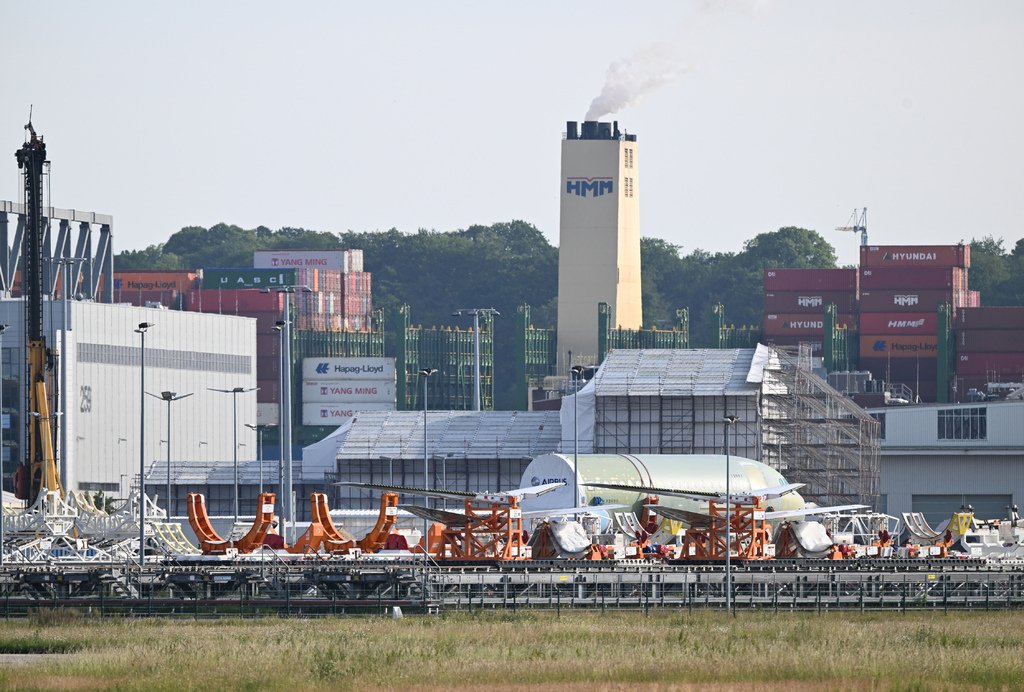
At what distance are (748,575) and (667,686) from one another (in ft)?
98.4

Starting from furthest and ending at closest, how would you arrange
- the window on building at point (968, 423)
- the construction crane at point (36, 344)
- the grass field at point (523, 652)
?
the window on building at point (968, 423)
the construction crane at point (36, 344)
the grass field at point (523, 652)

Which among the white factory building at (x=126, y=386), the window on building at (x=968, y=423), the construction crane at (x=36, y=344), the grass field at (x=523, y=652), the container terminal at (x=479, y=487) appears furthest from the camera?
the white factory building at (x=126, y=386)

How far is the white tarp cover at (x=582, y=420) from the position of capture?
154375mm

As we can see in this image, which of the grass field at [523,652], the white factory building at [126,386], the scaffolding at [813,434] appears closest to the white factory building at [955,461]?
the scaffolding at [813,434]

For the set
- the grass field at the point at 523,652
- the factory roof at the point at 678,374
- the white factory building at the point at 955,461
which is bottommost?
the grass field at the point at 523,652

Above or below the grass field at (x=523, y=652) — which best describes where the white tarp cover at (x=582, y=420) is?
above

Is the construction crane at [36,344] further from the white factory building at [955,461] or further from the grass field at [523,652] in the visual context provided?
the white factory building at [955,461]

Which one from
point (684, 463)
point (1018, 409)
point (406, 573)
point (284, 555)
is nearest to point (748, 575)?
point (406, 573)

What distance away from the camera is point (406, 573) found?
3199 inches

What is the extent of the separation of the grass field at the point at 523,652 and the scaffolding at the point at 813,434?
252 feet

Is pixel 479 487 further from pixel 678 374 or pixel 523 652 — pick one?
pixel 523 652

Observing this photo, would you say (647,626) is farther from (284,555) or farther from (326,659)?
(284,555)

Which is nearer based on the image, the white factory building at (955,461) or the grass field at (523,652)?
the grass field at (523,652)

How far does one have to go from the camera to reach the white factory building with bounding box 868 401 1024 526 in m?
148
